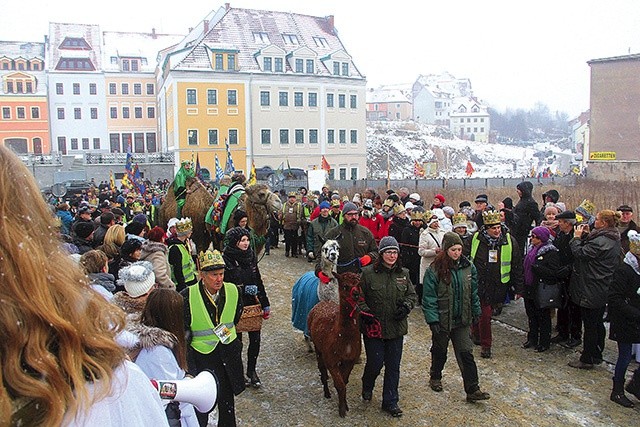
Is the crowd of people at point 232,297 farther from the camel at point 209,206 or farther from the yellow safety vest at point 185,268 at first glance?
the camel at point 209,206

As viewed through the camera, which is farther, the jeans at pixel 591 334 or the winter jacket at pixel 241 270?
the jeans at pixel 591 334

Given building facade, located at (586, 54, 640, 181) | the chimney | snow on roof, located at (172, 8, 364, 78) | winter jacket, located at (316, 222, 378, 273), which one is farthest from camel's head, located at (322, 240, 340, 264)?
the chimney

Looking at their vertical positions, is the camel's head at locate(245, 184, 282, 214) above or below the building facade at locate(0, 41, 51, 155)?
below

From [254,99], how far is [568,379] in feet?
151

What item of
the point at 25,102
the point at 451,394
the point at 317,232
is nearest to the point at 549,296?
the point at 451,394

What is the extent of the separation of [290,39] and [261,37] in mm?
3110

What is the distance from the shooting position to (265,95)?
2010 inches

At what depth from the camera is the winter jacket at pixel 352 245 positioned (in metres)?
8.80

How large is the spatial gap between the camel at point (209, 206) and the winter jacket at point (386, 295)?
2.84m

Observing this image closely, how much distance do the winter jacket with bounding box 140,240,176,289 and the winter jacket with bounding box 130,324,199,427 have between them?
306 cm

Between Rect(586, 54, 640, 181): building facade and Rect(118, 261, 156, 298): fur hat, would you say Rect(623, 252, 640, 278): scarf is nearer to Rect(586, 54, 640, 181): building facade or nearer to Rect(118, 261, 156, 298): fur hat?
Rect(118, 261, 156, 298): fur hat

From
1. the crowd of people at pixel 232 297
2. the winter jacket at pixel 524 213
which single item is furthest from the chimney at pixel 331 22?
the winter jacket at pixel 524 213

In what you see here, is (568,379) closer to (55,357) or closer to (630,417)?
(630,417)

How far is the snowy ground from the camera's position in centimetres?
633
